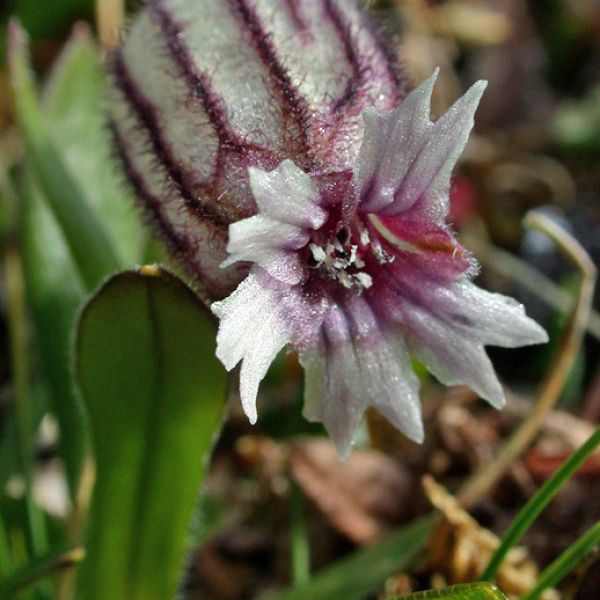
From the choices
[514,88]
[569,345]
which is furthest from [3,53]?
[569,345]

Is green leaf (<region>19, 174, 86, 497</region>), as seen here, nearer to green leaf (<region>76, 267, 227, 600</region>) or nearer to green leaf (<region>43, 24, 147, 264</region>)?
green leaf (<region>43, 24, 147, 264</region>)

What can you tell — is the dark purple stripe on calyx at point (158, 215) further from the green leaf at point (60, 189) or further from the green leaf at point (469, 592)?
the green leaf at point (469, 592)

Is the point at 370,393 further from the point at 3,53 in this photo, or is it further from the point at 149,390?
the point at 3,53

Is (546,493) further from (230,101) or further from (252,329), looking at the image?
(230,101)

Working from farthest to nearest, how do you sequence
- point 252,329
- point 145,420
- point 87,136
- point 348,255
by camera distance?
point 87,136
point 145,420
point 348,255
point 252,329

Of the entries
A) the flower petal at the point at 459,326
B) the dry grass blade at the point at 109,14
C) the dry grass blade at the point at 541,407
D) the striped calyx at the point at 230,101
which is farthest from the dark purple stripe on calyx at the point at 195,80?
the dry grass blade at the point at 109,14

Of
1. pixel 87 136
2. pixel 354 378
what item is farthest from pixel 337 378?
pixel 87 136

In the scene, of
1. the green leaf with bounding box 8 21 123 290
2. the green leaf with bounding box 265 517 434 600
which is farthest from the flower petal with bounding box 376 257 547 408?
the green leaf with bounding box 8 21 123 290

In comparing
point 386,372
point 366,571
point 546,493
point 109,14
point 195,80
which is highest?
point 109,14

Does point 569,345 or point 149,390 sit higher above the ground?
point 149,390
